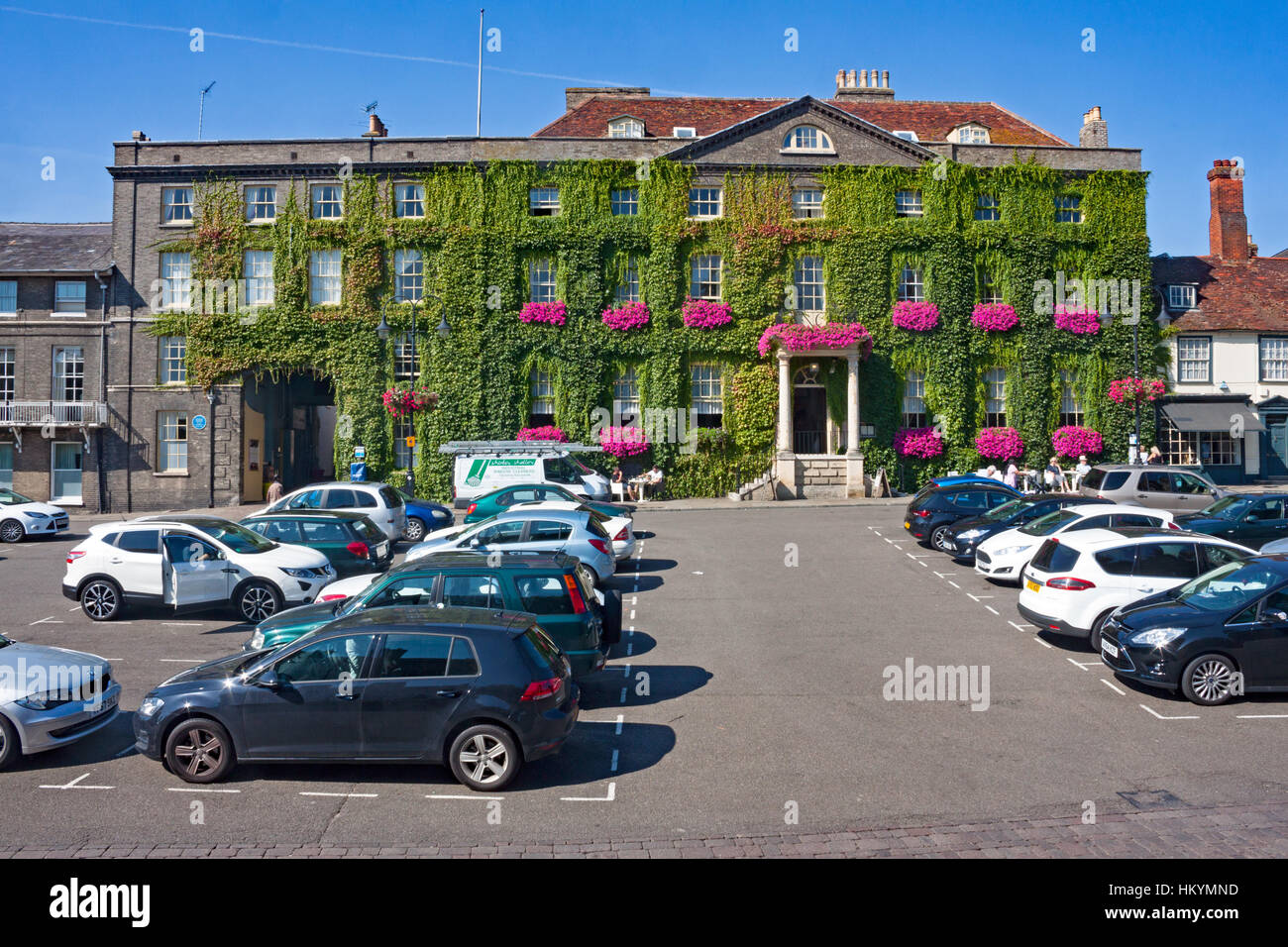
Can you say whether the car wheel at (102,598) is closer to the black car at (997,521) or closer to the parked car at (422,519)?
the parked car at (422,519)

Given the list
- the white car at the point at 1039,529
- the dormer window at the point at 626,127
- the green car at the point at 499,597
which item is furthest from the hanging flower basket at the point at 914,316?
the green car at the point at 499,597

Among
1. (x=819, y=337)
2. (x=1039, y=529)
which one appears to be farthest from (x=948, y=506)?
(x=819, y=337)

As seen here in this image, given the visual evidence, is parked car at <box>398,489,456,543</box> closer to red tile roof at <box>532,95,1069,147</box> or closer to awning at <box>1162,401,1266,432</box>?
red tile roof at <box>532,95,1069,147</box>

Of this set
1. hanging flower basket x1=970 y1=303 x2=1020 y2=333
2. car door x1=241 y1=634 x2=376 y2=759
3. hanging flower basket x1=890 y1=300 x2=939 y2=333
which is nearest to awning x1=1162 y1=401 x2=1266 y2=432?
hanging flower basket x1=970 y1=303 x2=1020 y2=333

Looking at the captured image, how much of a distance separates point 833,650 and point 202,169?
3394cm

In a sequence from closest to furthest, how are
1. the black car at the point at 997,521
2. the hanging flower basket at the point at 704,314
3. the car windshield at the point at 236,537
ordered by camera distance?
the car windshield at the point at 236,537 < the black car at the point at 997,521 < the hanging flower basket at the point at 704,314

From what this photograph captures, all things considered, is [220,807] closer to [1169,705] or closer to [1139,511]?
[1169,705]

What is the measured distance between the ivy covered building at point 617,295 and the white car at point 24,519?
8836 mm

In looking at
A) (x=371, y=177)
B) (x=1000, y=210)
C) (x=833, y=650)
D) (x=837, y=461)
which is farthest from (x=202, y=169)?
(x=833, y=650)

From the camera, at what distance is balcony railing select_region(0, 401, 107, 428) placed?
119ft

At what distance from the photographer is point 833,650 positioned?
44.9 feet

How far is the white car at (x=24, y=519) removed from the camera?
27156mm

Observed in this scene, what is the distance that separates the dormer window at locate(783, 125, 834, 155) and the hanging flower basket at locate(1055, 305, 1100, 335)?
11282 mm

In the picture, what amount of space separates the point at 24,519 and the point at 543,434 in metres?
16.9
